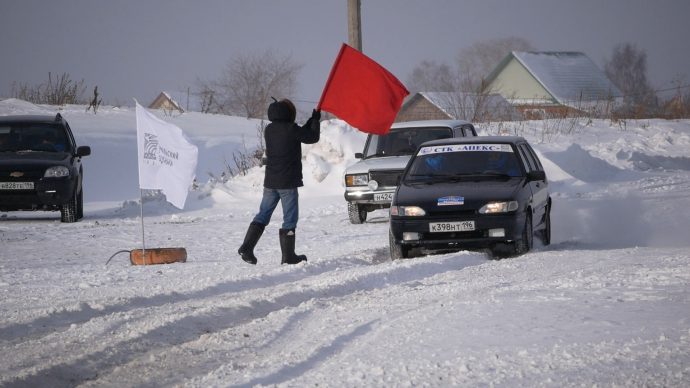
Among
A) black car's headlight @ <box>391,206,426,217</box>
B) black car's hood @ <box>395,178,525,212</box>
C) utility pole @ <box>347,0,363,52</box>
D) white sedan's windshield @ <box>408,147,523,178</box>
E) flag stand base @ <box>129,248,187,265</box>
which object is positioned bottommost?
flag stand base @ <box>129,248,187,265</box>

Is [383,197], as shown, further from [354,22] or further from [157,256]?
[354,22]

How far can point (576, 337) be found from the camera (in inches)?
279

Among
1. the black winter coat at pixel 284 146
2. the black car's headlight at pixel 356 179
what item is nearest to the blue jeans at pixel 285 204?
the black winter coat at pixel 284 146

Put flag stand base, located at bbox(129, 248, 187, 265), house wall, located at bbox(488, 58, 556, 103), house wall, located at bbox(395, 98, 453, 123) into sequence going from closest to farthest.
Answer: flag stand base, located at bbox(129, 248, 187, 265)
house wall, located at bbox(395, 98, 453, 123)
house wall, located at bbox(488, 58, 556, 103)

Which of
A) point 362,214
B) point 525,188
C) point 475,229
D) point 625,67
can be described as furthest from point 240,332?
point 625,67

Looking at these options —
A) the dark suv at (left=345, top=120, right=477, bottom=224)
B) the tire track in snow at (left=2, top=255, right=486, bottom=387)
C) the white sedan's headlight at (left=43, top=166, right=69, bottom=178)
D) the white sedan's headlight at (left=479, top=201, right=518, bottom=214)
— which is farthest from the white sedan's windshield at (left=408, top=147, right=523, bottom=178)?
the white sedan's headlight at (left=43, top=166, right=69, bottom=178)

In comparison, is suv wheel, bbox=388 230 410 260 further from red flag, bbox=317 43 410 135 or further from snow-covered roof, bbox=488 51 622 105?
snow-covered roof, bbox=488 51 622 105

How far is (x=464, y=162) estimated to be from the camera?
46.6 feet

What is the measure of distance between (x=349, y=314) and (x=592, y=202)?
13.6 metres

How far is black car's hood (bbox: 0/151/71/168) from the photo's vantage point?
20219mm

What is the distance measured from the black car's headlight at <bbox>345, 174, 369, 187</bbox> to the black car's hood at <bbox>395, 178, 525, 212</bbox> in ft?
16.6

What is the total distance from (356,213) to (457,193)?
606 cm

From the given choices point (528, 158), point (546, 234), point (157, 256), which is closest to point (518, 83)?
point (528, 158)

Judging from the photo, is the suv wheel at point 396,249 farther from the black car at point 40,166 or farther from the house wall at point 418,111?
the house wall at point 418,111
